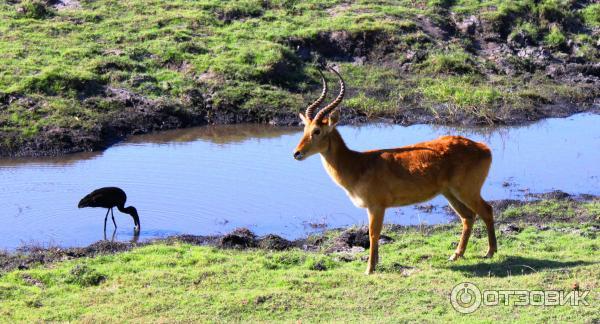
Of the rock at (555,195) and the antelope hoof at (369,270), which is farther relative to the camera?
the rock at (555,195)

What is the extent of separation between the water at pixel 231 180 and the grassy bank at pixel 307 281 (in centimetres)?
213

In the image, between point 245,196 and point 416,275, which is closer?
point 416,275

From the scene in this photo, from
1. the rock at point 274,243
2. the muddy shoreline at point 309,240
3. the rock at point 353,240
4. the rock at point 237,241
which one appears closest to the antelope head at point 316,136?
the muddy shoreline at point 309,240

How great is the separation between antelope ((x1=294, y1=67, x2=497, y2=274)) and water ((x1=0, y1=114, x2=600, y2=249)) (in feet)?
11.4

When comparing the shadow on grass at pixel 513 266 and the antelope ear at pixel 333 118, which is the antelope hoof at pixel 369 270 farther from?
the antelope ear at pixel 333 118

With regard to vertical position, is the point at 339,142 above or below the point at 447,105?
above

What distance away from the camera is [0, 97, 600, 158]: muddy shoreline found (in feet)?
61.8

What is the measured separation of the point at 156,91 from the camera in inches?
860

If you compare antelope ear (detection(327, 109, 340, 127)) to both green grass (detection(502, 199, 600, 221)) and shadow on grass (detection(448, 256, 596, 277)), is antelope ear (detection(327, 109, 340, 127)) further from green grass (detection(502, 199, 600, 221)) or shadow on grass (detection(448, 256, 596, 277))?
green grass (detection(502, 199, 600, 221))

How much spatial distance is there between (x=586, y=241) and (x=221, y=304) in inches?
201

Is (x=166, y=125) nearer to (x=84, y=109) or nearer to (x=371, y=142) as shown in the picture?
(x=84, y=109)

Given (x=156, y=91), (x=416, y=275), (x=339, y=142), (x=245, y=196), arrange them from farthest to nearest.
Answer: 1. (x=156, y=91)
2. (x=245, y=196)
3. (x=339, y=142)
4. (x=416, y=275)

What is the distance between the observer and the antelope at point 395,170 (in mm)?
10586

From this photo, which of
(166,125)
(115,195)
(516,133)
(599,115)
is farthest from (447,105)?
(115,195)
